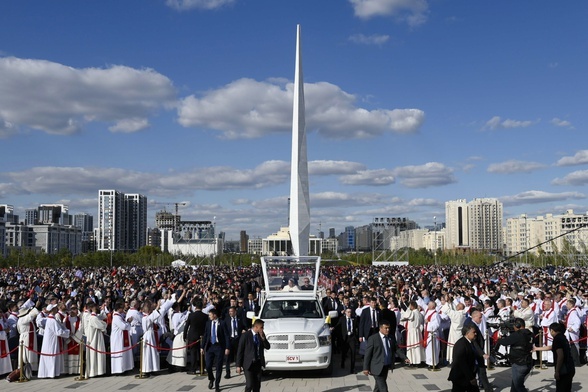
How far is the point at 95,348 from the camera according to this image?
13.9 m

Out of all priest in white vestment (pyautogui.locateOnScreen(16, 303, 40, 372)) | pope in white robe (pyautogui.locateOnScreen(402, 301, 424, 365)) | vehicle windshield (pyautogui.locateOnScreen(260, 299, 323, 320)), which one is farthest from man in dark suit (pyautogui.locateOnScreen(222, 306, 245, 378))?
priest in white vestment (pyautogui.locateOnScreen(16, 303, 40, 372))

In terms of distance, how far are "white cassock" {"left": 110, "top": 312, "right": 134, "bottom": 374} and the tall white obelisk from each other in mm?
30352

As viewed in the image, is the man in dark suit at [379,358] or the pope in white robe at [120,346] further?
the pope in white robe at [120,346]

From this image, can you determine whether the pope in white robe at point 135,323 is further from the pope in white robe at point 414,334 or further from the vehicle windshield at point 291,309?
the pope in white robe at point 414,334

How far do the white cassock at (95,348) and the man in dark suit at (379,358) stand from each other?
272 inches

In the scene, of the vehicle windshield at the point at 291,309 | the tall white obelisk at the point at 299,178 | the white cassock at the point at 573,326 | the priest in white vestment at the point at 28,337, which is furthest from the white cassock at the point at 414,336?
the tall white obelisk at the point at 299,178

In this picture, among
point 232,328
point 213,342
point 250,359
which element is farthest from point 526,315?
point 250,359

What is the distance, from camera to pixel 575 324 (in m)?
14.8

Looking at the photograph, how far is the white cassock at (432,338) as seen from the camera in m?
14.3

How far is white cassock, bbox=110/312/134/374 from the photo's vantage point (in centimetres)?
1395

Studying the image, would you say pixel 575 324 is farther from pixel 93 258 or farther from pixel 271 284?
pixel 93 258

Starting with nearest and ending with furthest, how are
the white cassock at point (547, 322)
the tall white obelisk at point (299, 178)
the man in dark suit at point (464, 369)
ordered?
the man in dark suit at point (464, 369), the white cassock at point (547, 322), the tall white obelisk at point (299, 178)

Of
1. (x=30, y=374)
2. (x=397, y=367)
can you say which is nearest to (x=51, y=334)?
(x=30, y=374)

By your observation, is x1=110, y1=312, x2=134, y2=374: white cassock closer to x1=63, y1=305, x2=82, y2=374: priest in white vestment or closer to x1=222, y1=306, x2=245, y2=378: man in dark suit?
x1=63, y1=305, x2=82, y2=374: priest in white vestment
